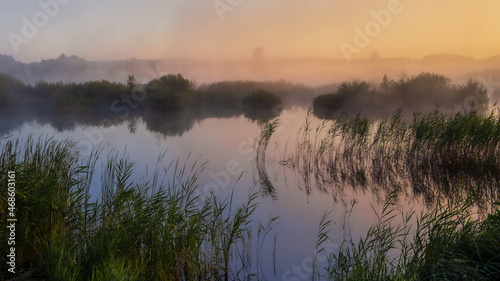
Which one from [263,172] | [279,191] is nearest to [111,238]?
[279,191]

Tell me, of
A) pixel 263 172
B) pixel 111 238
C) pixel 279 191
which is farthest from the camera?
pixel 263 172

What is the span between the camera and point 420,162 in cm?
1042

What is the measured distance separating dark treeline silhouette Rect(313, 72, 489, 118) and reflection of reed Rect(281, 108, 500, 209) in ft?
67.6

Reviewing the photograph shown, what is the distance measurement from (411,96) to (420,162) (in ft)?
87.1

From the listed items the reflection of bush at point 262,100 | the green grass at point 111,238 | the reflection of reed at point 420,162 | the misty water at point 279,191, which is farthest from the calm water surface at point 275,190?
the reflection of bush at point 262,100

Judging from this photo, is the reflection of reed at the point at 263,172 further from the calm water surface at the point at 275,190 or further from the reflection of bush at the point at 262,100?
the reflection of bush at the point at 262,100

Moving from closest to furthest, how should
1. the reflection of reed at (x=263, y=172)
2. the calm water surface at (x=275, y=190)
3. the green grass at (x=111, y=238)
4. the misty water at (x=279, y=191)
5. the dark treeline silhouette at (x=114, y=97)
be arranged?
the green grass at (x=111, y=238), the misty water at (x=279, y=191), the calm water surface at (x=275, y=190), the reflection of reed at (x=263, y=172), the dark treeline silhouette at (x=114, y=97)

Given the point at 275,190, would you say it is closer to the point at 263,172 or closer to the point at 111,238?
the point at 263,172

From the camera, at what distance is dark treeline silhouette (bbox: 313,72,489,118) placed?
32.0 meters

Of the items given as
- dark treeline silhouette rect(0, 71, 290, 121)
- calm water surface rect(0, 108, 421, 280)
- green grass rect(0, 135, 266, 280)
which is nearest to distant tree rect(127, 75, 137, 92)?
dark treeline silhouette rect(0, 71, 290, 121)

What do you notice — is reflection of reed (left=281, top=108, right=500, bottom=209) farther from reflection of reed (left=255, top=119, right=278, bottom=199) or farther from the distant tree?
the distant tree

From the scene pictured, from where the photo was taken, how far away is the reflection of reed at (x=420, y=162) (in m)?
8.80

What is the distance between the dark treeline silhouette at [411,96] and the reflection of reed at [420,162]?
2059 centimetres

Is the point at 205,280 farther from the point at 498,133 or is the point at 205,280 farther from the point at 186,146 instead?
the point at 186,146
